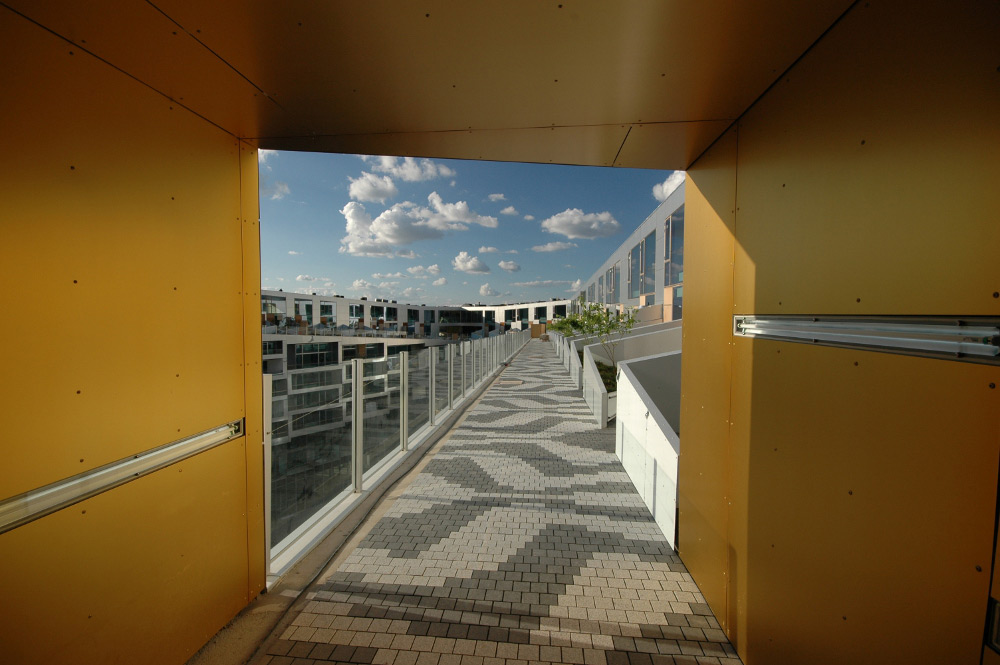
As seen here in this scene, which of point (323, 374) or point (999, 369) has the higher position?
point (999, 369)

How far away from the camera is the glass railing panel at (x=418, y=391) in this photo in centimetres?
607

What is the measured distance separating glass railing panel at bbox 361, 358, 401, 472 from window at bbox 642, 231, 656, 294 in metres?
22.4

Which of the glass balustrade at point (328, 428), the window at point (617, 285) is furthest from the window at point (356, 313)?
the glass balustrade at point (328, 428)

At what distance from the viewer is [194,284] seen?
224cm

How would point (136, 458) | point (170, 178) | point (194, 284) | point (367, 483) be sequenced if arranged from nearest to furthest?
point (136, 458)
point (170, 178)
point (194, 284)
point (367, 483)

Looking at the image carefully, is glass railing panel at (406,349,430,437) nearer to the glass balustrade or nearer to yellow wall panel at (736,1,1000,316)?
the glass balustrade

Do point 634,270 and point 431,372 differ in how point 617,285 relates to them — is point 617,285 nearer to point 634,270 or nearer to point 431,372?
point 634,270

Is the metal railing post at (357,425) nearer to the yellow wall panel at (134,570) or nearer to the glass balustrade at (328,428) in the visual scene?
the glass balustrade at (328,428)

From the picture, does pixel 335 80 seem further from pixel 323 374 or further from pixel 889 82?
pixel 323 374

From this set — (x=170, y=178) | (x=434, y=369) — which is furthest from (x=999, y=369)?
(x=434, y=369)

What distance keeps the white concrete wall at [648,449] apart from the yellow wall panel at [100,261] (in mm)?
3352

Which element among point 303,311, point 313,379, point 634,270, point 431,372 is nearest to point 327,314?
point 303,311

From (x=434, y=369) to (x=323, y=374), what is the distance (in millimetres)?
3848

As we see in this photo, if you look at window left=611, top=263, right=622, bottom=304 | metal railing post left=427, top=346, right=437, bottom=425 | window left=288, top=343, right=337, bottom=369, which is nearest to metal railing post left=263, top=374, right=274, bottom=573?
window left=288, top=343, right=337, bottom=369
